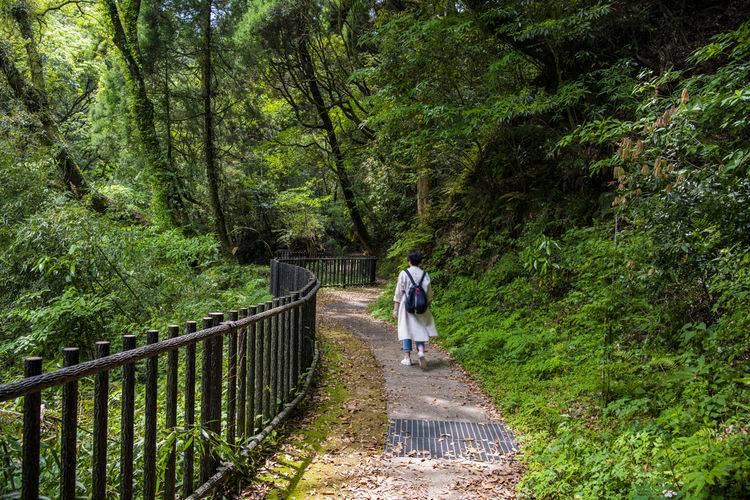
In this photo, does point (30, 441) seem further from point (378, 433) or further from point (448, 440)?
point (448, 440)

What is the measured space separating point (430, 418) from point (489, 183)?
305 inches

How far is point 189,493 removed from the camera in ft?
9.39

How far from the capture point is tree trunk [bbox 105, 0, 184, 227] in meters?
13.3

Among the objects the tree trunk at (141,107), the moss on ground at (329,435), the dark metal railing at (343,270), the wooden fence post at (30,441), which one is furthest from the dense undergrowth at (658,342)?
the tree trunk at (141,107)

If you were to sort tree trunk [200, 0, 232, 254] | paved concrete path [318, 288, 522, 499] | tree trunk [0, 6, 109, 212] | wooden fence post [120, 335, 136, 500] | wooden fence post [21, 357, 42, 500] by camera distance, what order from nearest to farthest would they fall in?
1. wooden fence post [21, 357, 42, 500]
2. wooden fence post [120, 335, 136, 500]
3. paved concrete path [318, 288, 522, 499]
4. tree trunk [0, 6, 109, 212]
5. tree trunk [200, 0, 232, 254]

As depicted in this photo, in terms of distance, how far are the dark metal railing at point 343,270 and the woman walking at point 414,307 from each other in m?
10.1

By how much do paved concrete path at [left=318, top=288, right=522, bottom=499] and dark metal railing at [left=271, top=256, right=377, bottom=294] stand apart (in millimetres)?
8024

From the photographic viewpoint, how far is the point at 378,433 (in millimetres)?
4422

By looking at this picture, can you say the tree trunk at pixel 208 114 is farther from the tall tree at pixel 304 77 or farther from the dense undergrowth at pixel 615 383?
the dense undergrowth at pixel 615 383

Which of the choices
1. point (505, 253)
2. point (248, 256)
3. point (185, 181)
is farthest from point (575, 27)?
point (248, 256)

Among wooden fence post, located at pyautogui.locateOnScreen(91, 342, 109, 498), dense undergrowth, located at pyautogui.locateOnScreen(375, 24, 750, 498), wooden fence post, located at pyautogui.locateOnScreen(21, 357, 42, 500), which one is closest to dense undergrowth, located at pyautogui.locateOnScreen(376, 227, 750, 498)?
dense undergrowth, located at pyautogui.locateOnScreen(375, 24, 750, 498)

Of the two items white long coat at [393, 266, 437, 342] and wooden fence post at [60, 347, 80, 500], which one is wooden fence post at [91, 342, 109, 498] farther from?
white long coat at [393, 266, 437, 342]

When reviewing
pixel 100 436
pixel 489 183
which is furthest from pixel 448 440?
pixel 489 183

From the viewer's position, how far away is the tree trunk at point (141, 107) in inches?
525
